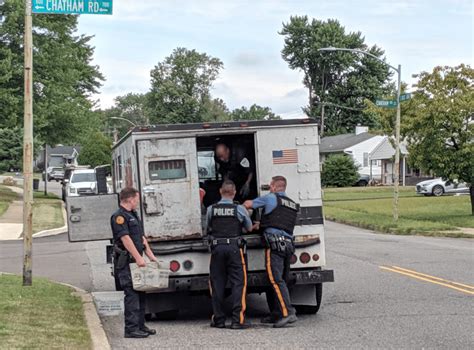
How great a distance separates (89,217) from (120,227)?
285 centimetres

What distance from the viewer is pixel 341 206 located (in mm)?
37844

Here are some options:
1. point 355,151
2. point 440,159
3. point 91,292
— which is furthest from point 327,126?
point 91,292

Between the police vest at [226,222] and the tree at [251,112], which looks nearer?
the police vest at [226,222]

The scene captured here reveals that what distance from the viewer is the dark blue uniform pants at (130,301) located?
849 cm

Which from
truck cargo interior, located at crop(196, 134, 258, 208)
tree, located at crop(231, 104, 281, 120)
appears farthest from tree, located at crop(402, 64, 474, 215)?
tree, located at crop(231, 104, 281, 120)

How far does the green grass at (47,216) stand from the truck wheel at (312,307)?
52.4 feet

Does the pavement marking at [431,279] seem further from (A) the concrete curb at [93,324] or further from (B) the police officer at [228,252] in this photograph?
(A) the concrete curb at [93,324]

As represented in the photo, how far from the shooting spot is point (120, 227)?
8406mm

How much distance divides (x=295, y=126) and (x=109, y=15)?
11.3 ft

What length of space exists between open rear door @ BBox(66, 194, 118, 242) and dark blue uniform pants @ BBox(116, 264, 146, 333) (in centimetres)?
262

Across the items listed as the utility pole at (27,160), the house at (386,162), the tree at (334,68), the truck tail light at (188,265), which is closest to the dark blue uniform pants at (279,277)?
the truck tail light at (188,265)

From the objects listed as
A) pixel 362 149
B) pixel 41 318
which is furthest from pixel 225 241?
pixel 362 149

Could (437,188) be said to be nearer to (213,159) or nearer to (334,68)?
(213,159)

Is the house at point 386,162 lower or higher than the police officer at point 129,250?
higher
